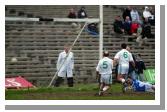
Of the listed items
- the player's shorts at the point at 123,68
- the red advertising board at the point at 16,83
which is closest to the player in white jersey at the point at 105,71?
the player's shorts at the point at 123,68

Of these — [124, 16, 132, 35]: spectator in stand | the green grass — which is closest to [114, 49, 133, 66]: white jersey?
the green grass

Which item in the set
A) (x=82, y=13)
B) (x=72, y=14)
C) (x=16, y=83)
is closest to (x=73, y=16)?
(x=72, y=14)

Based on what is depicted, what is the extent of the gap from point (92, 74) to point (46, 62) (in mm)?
2099

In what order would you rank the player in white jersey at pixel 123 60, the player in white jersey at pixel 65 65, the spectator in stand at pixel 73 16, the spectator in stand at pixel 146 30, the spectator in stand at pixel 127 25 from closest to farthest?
the player in white jersey at pixel 123 60
the player in white jersey at pixel 65 65
the spectator in stand at pixel 127 25
the spectator in stand at pixel 146 30
the spectator in stand at pixel 73 16

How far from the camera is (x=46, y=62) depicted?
30.8m

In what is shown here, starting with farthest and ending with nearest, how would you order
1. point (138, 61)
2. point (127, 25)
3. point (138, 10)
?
point (138, 10), point (127, 25), point (138, 61)

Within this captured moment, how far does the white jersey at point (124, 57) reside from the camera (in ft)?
82.8

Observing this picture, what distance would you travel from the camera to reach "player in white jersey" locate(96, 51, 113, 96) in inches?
922

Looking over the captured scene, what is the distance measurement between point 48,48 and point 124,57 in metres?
6.75

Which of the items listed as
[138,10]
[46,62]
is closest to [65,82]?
[46,62]

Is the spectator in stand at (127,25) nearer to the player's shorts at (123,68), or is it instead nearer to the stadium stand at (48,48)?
the stadium stand at (48,48)

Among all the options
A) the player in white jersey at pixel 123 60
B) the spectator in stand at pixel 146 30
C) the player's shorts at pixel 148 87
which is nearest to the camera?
the player's shorts at pixel 148 87

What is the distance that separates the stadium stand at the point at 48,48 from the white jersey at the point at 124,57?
512 centimetres
